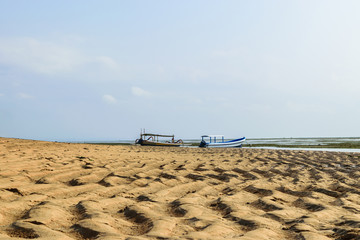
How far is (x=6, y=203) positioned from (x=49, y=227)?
35.5 inches

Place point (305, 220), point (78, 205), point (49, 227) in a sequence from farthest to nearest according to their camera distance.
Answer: point (78, 205)
point (305, 220)
point (49, 227)

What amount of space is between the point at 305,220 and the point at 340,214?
2.17 feet

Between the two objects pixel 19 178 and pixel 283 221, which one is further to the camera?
pixel 19 178

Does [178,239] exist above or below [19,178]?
below

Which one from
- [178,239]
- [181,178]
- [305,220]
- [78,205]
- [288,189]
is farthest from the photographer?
[181,178]

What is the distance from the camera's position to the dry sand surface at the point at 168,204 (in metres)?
2.54

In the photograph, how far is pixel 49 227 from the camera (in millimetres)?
2541

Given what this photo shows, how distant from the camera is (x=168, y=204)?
3.54 m

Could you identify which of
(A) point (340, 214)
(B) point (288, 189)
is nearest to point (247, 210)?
(A) point (340, 214)

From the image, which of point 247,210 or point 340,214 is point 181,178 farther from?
point 340,214

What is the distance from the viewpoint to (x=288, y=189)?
471 centimetres

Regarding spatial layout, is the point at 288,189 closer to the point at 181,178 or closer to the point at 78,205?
the point at 181,178

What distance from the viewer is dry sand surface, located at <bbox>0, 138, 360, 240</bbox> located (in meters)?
2.54

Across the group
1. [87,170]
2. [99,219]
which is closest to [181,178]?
[87,170]
